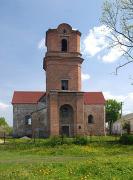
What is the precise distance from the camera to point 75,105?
54.3 meters

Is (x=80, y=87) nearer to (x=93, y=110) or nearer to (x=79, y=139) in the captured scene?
(x=93, y=110)

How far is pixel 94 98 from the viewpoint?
64.4 meters

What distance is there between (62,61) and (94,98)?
1211 cm

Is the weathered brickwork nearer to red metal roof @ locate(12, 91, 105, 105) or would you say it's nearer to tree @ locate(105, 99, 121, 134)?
red metal roof @ locate(12, 91, 105, 105)

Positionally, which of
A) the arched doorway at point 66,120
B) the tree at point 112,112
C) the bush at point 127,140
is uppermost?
the tree at point 112,112

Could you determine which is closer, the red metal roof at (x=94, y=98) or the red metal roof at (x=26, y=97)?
the red metal roof at (x=94, y=98)

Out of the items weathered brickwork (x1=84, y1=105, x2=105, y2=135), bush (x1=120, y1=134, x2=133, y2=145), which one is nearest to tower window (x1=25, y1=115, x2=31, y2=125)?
weathered brickwork (x1=84, y1=105, x2=105, y2=135)

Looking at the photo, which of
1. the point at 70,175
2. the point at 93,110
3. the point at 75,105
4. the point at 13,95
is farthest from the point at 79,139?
the point at 13,95

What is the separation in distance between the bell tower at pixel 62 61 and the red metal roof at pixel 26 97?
438 inches

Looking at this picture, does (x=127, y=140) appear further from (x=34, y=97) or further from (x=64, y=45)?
(x=34, y=97)

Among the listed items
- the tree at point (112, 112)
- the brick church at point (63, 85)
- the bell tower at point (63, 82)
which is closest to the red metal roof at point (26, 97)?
the brick church at point (63, 85)

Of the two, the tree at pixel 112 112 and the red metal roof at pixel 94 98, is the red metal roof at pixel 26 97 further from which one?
the tree at pixel 112 112

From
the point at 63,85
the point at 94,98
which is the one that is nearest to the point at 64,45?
the point at 63,85

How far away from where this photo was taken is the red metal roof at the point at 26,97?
6510 cm
